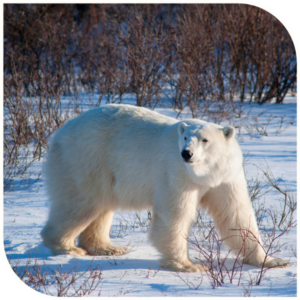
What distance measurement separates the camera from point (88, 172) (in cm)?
349

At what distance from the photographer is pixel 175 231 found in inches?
122

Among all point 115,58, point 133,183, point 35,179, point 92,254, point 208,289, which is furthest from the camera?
point 115,58

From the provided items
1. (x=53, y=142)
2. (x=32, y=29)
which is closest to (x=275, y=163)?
(x=53, y=142)

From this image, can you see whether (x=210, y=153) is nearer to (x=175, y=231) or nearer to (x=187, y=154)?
(x=187, y=154)

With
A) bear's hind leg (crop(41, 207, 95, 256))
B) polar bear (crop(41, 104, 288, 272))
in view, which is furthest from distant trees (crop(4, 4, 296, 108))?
bear's hind leg (crop(41, 207, 95, 256))

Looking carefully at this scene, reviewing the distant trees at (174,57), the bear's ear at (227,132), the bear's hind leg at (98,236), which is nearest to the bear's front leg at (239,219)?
the bear's ear at (227,132)

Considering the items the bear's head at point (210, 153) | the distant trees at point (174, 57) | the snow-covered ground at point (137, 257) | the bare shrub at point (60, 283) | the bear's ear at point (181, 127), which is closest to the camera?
the bare shrub at point (60, 283)

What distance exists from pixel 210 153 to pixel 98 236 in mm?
1459

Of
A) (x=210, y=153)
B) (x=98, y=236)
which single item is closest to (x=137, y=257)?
(x=98, y=236)

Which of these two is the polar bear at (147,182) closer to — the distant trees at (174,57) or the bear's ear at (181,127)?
the bear's ear at (181,127)

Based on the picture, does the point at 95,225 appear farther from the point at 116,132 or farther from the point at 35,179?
the point at 35,179

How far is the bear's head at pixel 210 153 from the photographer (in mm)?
2861

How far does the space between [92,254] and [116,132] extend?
45.1 inches

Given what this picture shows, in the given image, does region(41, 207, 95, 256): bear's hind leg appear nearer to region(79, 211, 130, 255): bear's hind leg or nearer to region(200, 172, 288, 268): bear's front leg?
region(79, 211, 130, 255): bear's hind leg
